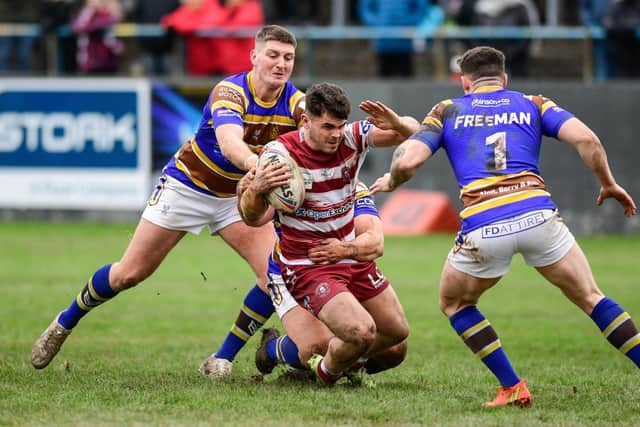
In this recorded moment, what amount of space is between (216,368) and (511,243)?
235cm

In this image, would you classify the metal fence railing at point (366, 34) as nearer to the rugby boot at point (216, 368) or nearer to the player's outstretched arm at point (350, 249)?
the rugby boot at point (216, 368)

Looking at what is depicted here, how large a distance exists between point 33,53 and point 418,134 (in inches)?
535

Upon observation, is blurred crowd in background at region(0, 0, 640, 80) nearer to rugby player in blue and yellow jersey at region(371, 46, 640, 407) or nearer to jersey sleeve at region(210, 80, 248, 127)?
jersey sleeve at region(210, 80, 248, 127)

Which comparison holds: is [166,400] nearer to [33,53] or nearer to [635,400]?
[635,400]

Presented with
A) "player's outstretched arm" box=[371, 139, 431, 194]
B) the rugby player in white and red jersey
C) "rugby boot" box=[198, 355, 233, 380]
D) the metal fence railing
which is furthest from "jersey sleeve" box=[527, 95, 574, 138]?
the metal fence railing

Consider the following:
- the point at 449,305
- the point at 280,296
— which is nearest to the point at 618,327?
the point at 449,305

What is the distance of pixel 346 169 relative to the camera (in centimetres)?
733

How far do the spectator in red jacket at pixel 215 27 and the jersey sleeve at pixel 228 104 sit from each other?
10147 millimetres

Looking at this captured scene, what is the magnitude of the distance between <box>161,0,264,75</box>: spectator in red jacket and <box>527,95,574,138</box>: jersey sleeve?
36.6 feet

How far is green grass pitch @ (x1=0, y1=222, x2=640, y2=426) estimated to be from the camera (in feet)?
21.8

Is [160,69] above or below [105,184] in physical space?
above

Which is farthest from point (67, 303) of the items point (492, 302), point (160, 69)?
point (160, 69)

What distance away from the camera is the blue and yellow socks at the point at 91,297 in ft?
27.0

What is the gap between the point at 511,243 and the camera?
6805 mm
